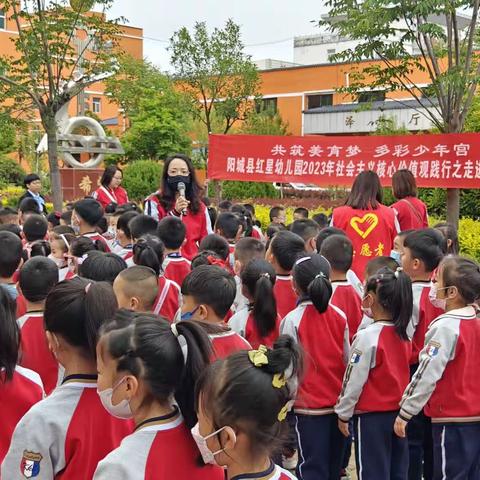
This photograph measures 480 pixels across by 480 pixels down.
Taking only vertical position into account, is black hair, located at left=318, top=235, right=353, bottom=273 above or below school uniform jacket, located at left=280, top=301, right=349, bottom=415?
above

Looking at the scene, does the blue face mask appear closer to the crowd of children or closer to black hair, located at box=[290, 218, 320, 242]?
the crowd of children

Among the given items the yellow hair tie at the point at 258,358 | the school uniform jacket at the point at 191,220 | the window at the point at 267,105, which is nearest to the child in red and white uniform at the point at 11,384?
the yellow hair tie at the point at 258,358

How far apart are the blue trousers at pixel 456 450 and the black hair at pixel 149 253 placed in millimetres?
1835

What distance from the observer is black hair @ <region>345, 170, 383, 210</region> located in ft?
16.0

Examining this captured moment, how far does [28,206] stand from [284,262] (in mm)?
4134

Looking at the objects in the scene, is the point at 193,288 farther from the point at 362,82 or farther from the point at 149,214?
the point at 362,82

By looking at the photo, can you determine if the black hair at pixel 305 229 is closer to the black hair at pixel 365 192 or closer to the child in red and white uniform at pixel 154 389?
the black hair at pixel 365 192

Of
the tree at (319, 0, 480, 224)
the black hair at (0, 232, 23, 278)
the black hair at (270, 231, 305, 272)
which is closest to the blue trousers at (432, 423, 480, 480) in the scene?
the black hair at (270, 231, 305, 272)

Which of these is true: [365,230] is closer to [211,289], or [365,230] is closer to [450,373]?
[450,373]

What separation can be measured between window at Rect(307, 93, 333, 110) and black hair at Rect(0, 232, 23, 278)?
105ft

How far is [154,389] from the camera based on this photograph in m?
1.89

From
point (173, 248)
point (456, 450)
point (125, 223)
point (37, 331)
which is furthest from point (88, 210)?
point (456, 450)

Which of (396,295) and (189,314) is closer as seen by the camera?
(189,314)

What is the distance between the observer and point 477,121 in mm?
11328
